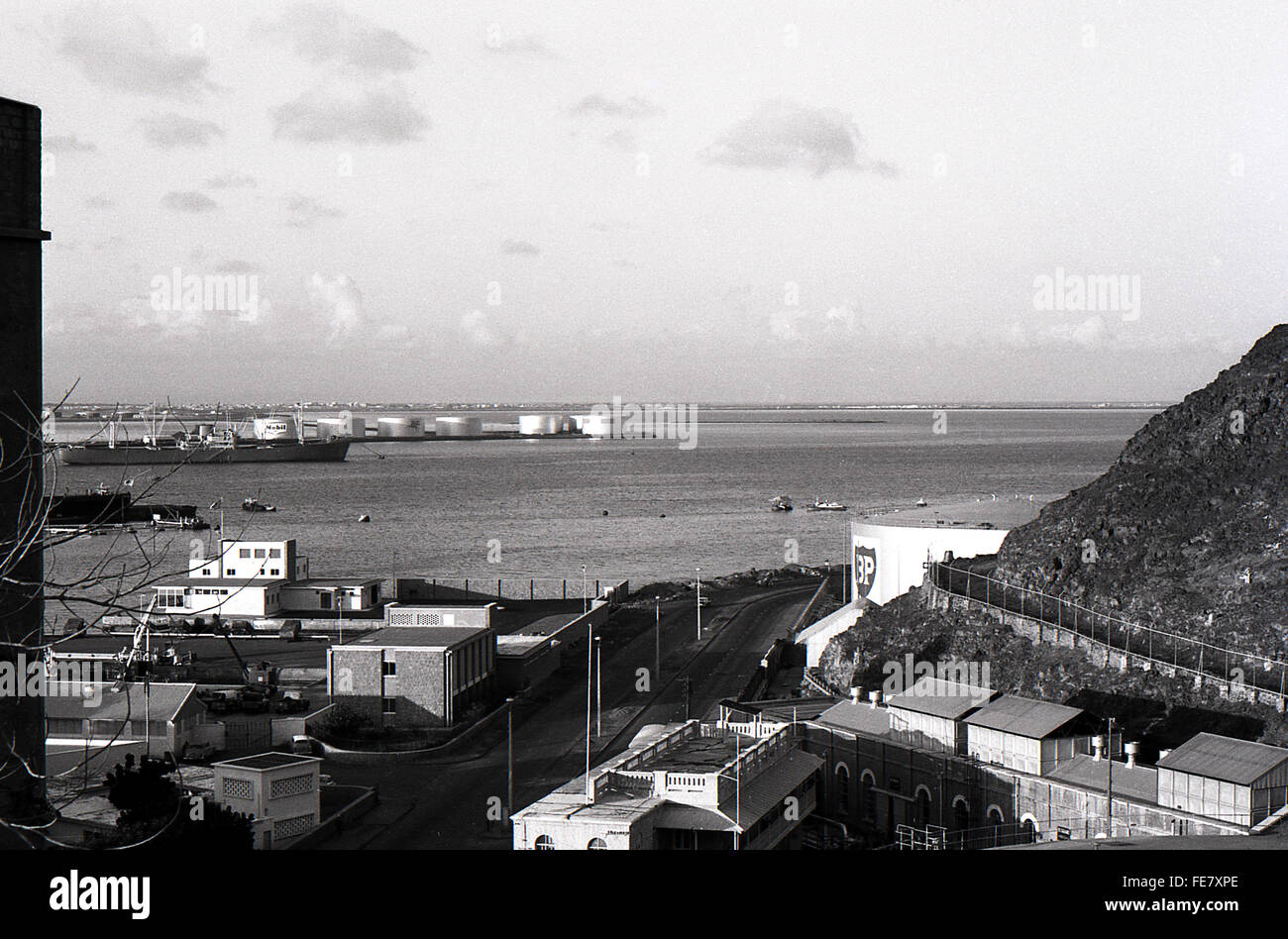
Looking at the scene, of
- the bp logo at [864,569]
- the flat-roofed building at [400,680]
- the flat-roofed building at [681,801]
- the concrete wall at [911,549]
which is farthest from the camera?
the bp logo at [864,569]

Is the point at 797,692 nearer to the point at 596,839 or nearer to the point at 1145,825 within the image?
the point at 1145,825

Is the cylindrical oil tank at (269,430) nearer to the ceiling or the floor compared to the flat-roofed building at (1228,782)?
nearer to the ceiling

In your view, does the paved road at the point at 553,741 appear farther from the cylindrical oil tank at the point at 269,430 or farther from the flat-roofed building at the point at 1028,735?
the cylindrical oil tank at the point at 269,430

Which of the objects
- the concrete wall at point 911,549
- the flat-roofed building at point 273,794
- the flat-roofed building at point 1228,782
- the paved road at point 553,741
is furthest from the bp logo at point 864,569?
the flat-roofed building at point 273,794

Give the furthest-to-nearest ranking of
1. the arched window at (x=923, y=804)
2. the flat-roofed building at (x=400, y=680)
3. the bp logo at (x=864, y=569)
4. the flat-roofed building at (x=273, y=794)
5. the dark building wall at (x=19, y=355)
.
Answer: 1. the bp logo at (x=864, y=569)
2. the flat-roofed building at (x=400, y=680)
3. the arched window at (x=923, y=804)
4. the flat-roofed building at (x=273, y=794)
5. the dark building wall at (x=19, y=355)

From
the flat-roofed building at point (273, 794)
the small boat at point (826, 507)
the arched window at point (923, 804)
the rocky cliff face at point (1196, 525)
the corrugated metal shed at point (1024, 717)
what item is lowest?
the small boat at point (826, 507)

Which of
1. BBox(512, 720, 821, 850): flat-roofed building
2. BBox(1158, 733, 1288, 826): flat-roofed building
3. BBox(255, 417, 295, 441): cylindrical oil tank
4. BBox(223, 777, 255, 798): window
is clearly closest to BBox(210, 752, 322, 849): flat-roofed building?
BBox(223, 777, 255, 798): window
